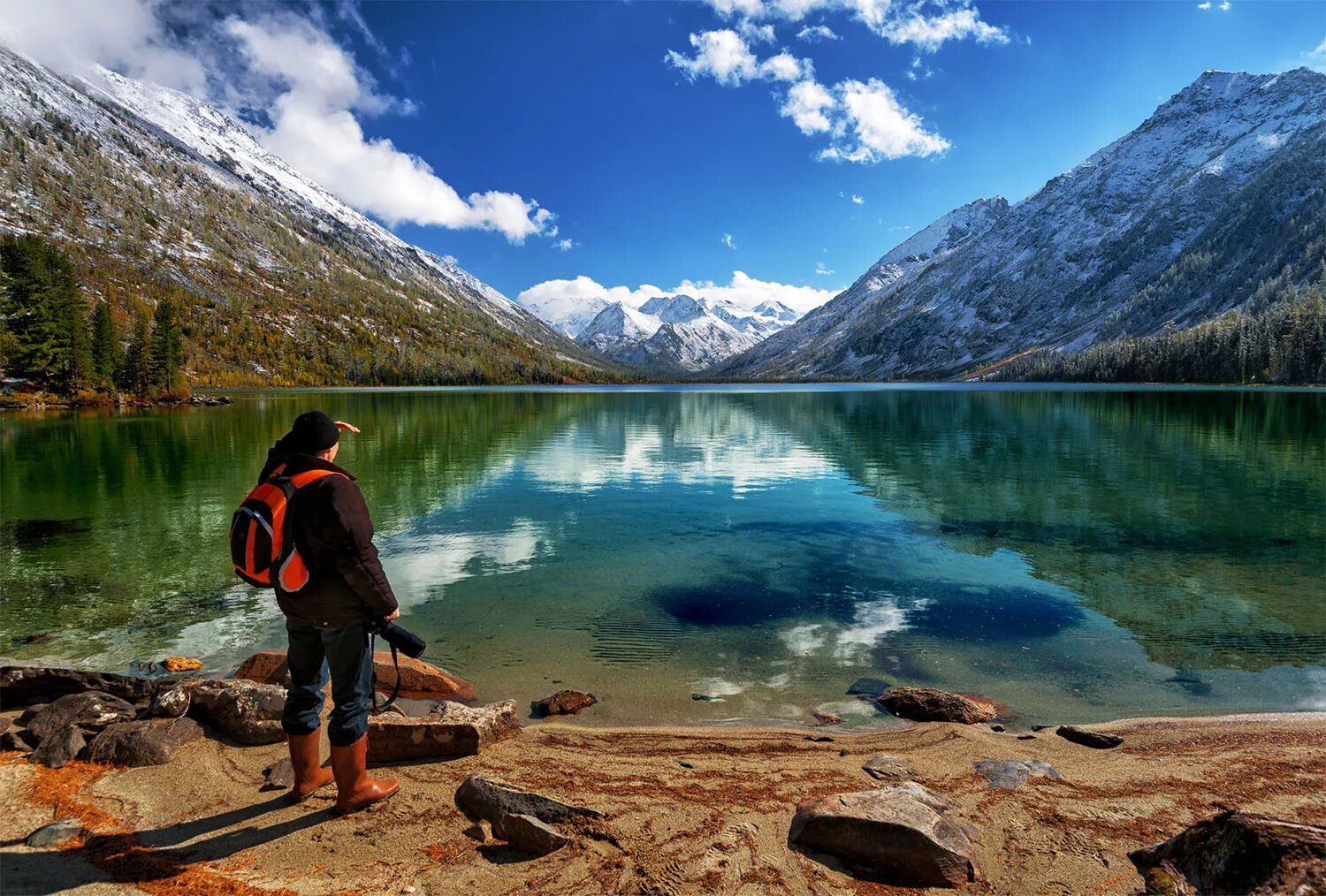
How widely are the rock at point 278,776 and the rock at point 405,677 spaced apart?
3.37m

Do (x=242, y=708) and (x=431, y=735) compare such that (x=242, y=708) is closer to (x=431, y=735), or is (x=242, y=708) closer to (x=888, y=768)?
(x=431, y=735)

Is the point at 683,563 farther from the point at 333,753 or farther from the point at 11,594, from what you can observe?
the point at 11,594

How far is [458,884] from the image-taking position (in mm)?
5855

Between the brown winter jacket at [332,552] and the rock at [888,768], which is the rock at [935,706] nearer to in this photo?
the rock at [888,768]

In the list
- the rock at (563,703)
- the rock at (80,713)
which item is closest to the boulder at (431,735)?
the rock at (563,703)

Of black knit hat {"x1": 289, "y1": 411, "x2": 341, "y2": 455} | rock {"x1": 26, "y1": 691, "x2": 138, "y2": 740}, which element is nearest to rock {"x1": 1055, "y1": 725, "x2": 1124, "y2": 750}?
black knit hat {"x1": 289, "y1": 411, "x2": 341, "y2": 455}

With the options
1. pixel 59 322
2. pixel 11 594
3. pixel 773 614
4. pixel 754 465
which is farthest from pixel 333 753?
pixel 59 322

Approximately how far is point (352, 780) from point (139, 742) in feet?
10.8

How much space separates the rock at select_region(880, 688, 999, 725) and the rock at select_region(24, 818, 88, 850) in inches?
426

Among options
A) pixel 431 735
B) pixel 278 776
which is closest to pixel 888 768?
pixel 431 735

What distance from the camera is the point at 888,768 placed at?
851 cm

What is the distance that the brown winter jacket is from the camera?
654 centimetres

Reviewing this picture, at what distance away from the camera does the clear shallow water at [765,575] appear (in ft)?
41.7

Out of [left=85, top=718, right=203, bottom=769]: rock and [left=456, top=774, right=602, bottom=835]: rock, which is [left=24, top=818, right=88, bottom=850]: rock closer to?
[left=85, top=718, right=203, bottom=769]: rock
